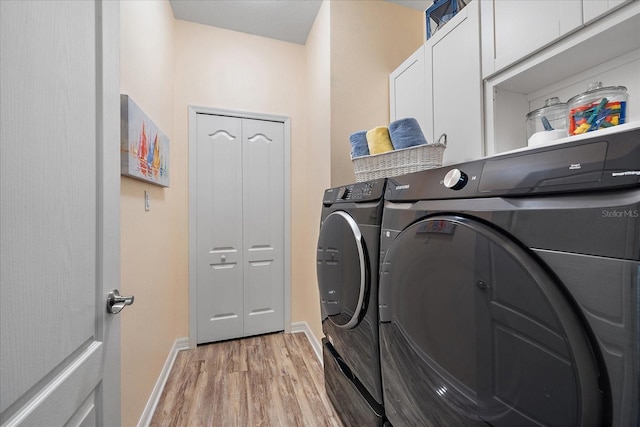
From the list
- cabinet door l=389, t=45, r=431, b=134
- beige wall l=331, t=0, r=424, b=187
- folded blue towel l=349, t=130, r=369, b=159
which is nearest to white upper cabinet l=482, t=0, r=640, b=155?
cabinet door l=389, t=45, r=431, b=134

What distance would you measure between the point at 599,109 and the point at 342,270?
1089mm

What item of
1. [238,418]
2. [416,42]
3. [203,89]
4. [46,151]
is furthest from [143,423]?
[416,42]

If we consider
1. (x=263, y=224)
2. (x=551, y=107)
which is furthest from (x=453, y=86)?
(x=263, y=224)

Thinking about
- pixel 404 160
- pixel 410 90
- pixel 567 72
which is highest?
pixel 410 90

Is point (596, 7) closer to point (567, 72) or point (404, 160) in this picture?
point (567, 72)

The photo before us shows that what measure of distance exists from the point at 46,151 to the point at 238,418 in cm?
171

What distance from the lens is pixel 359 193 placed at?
1.15 m

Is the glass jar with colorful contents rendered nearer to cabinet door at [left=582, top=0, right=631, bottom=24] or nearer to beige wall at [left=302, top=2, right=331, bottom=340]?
cabinet door at [left=582, top=0, right=631, bottom=24]

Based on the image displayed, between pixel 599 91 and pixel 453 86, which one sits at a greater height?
pixel 453 86

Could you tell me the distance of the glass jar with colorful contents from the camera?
873 mm

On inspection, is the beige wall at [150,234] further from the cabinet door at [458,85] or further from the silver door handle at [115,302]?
the cabinet door at [458,85]

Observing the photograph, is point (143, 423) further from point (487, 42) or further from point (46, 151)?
point (487, 42)

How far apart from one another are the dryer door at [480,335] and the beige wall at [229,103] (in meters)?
1.29

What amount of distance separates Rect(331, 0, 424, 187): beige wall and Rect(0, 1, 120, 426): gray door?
1448 millimetres
